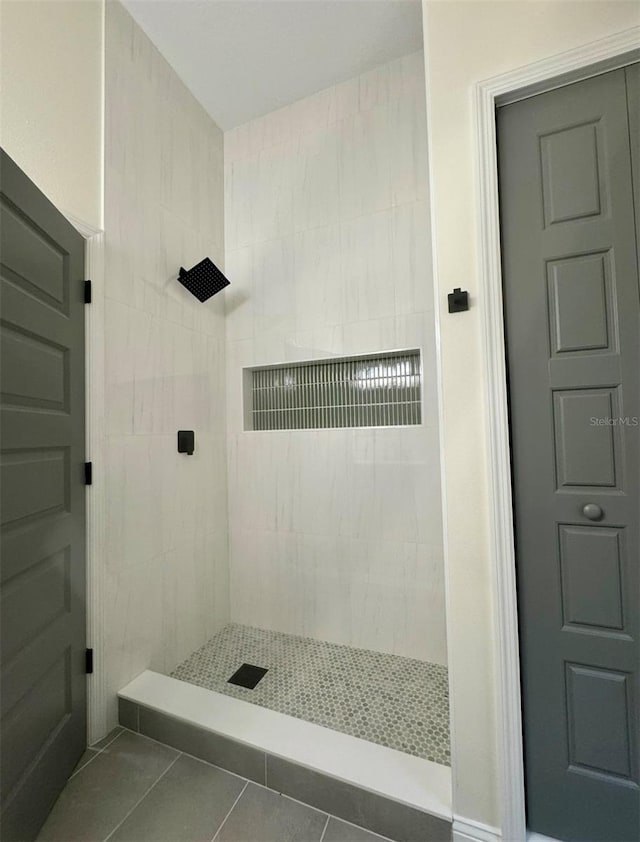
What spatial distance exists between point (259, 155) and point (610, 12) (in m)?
1.95

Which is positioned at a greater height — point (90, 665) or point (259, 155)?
point (259, 155)

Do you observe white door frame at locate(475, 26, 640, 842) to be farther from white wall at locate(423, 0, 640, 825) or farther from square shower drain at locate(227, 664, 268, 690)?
square shower drain at locate(227, 664, 268, 690)

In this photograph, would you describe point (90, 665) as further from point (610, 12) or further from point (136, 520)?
point (610, 12)

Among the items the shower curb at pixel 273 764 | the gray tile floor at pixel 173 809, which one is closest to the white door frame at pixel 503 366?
the shower curb at pixel 273 764

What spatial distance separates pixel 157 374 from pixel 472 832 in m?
2.14

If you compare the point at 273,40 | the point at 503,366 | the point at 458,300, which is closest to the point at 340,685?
the point at 503,366

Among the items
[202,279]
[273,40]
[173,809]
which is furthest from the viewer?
[202,279]

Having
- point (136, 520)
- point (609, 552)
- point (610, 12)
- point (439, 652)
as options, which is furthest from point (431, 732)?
point (610, 12)

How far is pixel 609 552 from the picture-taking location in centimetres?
106

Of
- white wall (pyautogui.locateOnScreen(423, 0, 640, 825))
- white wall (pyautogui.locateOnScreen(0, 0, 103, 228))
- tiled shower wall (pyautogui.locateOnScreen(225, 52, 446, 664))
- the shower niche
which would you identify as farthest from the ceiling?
the shower niche

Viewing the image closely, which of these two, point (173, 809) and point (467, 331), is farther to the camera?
point (173, 809)

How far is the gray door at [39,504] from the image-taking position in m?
1.12

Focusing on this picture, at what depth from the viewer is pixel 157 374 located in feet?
6.39

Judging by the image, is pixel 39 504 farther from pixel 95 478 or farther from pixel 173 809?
pixel 173 809
